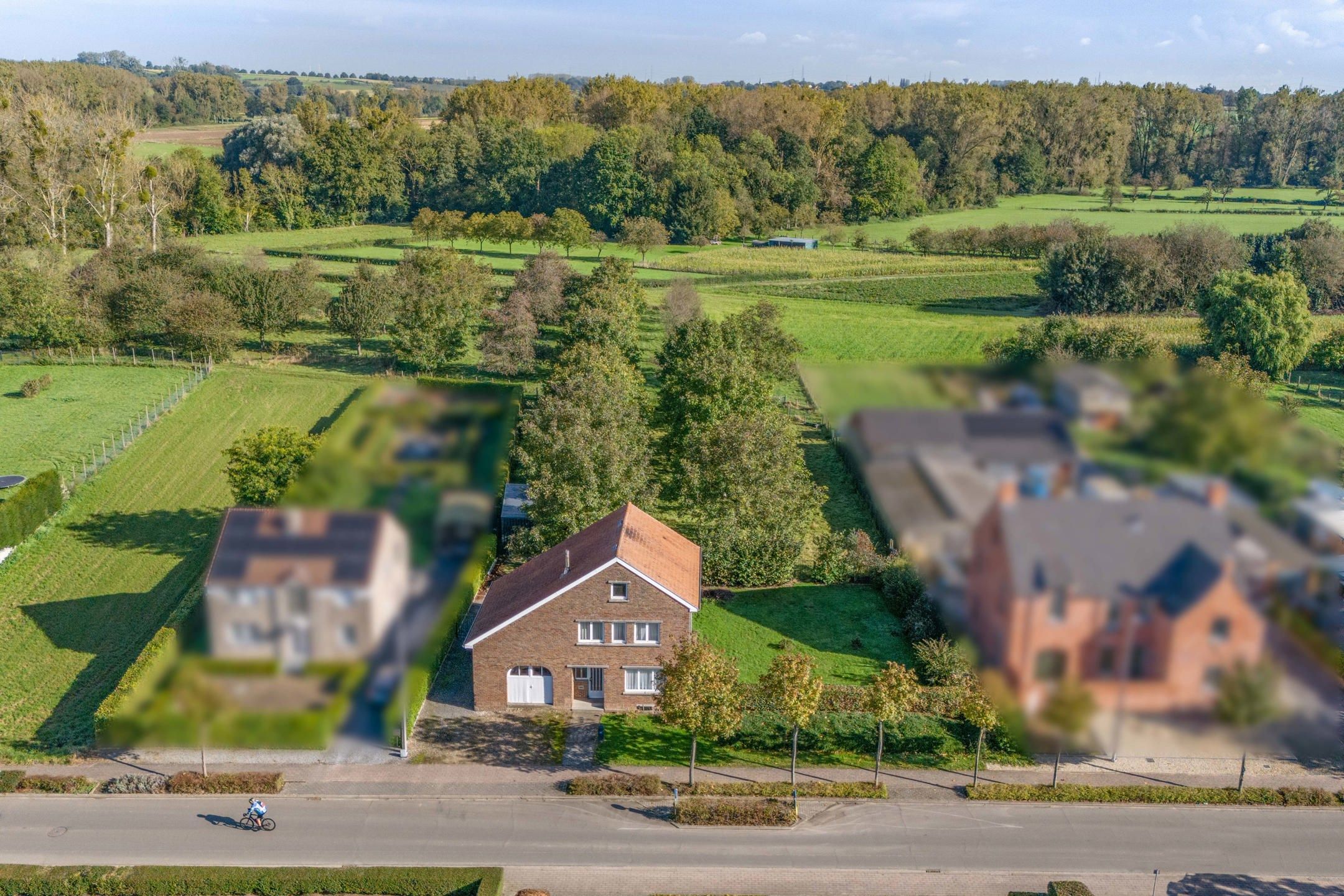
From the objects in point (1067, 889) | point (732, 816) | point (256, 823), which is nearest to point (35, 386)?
point (256, 823)

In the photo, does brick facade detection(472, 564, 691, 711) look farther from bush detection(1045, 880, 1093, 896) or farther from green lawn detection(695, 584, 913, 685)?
bush detection(1045, 880, 1093, 896)

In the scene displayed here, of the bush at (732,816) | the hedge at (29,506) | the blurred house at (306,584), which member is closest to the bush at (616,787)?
the bush at (732,816)

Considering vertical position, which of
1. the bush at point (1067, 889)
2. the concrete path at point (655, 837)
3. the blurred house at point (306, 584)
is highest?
the blurred house at point (306, 584)

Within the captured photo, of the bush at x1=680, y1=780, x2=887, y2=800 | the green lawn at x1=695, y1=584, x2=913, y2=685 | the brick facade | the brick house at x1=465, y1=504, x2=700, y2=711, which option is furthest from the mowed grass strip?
the green lawn at x1=695, y1=584, x2=913, y2=685

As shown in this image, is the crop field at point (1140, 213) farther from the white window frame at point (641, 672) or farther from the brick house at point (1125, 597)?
the brick house at point (1125, 597)

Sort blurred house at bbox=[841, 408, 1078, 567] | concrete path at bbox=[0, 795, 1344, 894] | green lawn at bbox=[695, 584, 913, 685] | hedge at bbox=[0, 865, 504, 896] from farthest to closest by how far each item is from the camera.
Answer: green lawn at bbox=[695, 584, 913, 685] → concrete path at bbox=[0, 795, 1344, 894] → hedge at bbox=[0, 865, 504, 896] → blurred house at bbox=[841, 408, 1078, 567]

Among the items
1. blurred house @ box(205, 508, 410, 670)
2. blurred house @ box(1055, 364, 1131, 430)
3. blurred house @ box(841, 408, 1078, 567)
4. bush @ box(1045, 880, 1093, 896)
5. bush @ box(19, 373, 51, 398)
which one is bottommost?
bush @ box(1045, 880, 1093, 896)

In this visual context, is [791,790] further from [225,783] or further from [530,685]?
[225,783]
